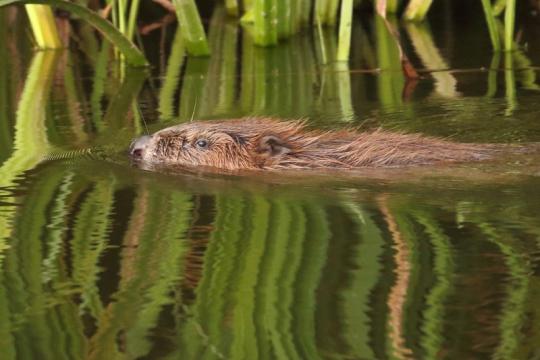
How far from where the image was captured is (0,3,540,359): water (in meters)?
3.01

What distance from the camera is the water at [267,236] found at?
3012 millimetres

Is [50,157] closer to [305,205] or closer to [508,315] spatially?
[305,205]

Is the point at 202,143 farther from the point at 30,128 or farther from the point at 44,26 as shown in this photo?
the point at 44,26

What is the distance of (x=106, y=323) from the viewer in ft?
10.2

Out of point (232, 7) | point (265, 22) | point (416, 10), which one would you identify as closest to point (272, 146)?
point (265, 22)

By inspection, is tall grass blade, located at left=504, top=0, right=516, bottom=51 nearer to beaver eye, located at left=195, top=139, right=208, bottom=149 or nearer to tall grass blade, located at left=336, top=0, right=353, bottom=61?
tall grass blade, located at left=336, top=0, right=353, bottom=61

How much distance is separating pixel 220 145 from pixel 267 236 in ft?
5.10

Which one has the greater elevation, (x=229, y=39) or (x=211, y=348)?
(x=229, y=39)

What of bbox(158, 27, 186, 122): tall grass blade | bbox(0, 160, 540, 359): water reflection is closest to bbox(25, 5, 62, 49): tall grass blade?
bbox(158, 27, 186, 122): tall grass blade

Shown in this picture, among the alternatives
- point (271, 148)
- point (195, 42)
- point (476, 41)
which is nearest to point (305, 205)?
point (271, 148)

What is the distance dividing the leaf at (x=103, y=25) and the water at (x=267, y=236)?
0.28 meters

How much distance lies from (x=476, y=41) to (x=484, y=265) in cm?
507

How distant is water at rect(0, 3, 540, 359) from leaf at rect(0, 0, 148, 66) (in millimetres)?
278

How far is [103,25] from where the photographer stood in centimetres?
626
